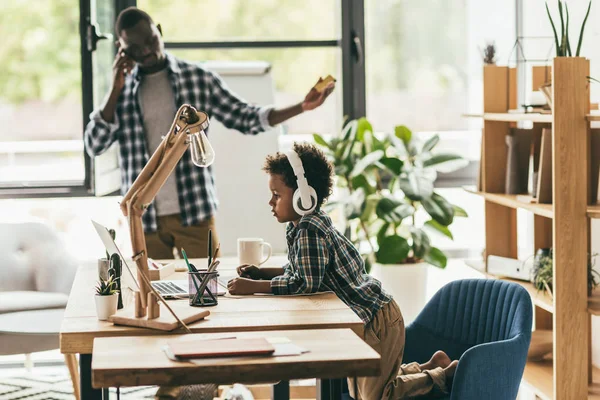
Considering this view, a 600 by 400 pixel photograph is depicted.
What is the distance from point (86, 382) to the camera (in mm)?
2023

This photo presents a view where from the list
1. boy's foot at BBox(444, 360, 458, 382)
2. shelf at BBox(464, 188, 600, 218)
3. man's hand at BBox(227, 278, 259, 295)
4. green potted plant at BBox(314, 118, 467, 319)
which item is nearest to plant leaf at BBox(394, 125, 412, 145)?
green potted plant at BBox(314, 118, 467, 319)

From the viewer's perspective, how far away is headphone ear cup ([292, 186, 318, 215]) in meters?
2.40

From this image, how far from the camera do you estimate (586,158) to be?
2990mm

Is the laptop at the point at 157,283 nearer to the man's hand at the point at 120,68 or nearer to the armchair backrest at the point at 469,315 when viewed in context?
the armchair backrest at the point at 469,315

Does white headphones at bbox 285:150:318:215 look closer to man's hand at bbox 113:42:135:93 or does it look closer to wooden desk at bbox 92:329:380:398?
wooden desk at bbox 92:329:380:398

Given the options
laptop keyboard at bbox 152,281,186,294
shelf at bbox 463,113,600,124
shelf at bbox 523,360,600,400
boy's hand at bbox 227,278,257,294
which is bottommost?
shelf at bbox 523,360,600,400

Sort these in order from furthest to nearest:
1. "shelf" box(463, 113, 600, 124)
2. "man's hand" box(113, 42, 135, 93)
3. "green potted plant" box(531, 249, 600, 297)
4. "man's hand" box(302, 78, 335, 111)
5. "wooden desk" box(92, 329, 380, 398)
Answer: "man's hand" box(113, 42, 135, 93), "man's hand" box(302, 78, 335, 111), "green potted plant" box(531, 249, 600, 297), "shelf" box(463, 113, 600, 124), "wooden desk" box(92, 329, 380, 398)

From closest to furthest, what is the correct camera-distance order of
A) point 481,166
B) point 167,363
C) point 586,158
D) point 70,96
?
point 167,363, point 586,158, point 481,166, point 70,96

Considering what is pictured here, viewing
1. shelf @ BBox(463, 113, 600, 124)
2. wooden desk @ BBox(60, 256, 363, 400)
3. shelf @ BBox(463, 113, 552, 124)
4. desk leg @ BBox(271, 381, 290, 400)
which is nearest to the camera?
wooden desk @ BBox(60, 256, 363, 400)

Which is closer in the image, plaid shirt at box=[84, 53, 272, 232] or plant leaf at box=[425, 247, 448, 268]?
plaid shirt at box=[84, 53, 272, 232]

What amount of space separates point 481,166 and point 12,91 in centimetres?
304

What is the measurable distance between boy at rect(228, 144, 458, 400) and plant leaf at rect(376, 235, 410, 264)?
172 cm

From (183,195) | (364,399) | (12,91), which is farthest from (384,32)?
(364,399)

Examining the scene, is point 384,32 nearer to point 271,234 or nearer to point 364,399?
point 271,234
